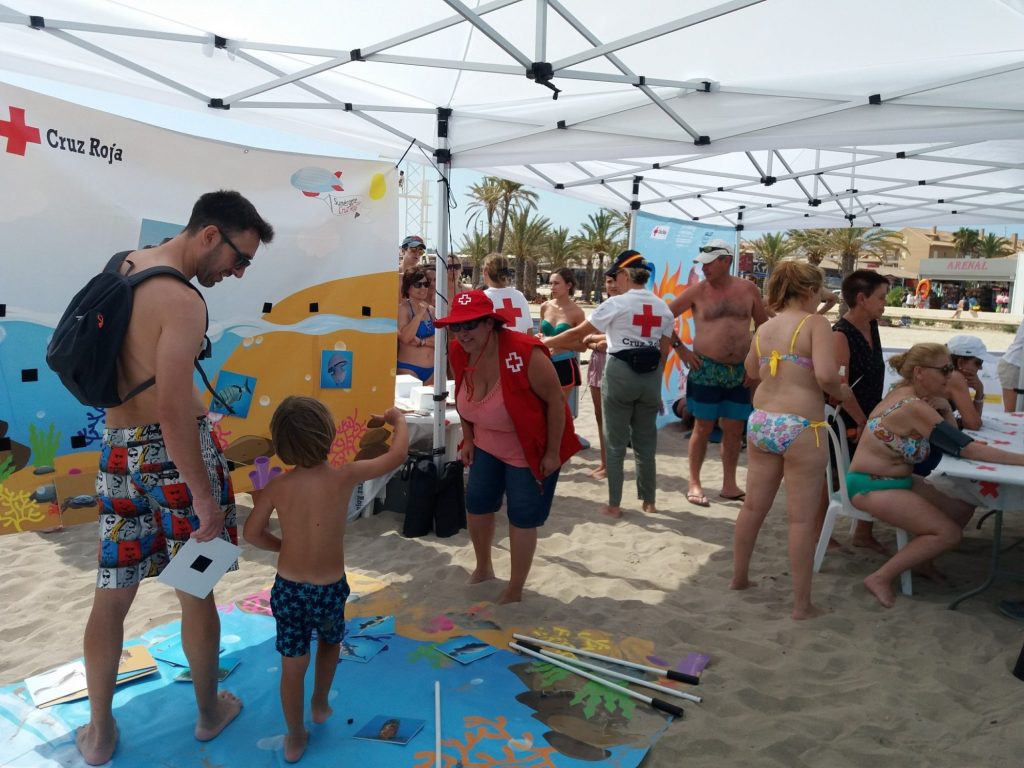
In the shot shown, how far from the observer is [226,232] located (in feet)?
6.19

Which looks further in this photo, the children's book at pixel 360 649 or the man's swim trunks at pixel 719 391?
the man's swim trunks at pixel 719 391

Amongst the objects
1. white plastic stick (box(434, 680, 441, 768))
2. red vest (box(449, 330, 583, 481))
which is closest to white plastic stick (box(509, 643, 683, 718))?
white plastic stick (box(434, 680, 441, 768))

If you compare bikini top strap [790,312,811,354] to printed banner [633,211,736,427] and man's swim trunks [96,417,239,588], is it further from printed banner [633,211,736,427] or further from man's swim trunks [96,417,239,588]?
printed banner [633,211,736,427]

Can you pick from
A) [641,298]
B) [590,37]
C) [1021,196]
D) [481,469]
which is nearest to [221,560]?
[481,469]

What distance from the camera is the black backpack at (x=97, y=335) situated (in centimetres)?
174

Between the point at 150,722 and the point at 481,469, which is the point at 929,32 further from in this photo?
the point at 150,722

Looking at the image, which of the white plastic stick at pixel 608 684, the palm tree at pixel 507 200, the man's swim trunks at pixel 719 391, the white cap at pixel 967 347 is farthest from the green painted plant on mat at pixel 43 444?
the palm tree at pixel 507 200

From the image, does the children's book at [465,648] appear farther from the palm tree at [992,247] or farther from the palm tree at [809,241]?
the palm tree at [992,247]

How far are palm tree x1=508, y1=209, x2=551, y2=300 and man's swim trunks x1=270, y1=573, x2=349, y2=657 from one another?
105 feet

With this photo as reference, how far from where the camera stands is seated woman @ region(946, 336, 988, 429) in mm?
3479

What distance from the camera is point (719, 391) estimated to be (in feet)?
15.0

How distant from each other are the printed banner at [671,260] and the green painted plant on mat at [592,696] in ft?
15.4

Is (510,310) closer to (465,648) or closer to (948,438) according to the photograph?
(465,648)

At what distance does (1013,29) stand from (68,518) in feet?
14.2
